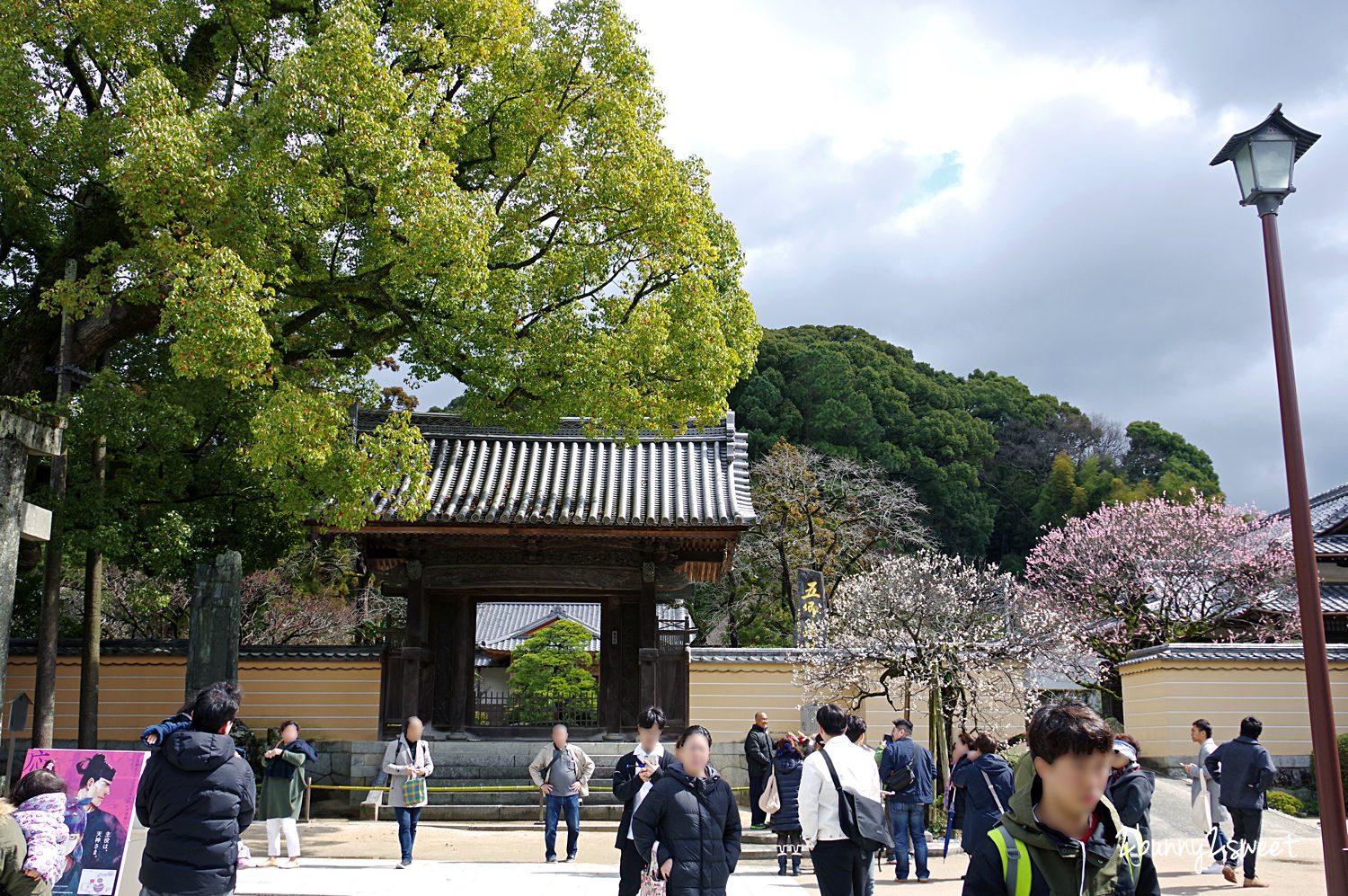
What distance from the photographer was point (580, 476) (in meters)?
15.3

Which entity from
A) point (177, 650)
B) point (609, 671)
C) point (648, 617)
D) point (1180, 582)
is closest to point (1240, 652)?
point (1180, 582)

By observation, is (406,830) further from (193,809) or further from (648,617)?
(648,617)

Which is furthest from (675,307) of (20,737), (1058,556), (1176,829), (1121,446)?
(1121,446)

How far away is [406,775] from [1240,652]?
A: 483 inches

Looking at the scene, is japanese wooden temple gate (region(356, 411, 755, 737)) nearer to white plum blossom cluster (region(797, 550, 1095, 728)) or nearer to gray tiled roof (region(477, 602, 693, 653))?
white plum blossom cluster (region(797, 550, 1095, 728))

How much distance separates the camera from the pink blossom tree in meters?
19.7

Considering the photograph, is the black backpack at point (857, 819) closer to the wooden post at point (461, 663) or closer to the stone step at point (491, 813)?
the stone step at point (491, 813)

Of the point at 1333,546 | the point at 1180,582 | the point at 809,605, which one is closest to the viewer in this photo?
the point at 809,605

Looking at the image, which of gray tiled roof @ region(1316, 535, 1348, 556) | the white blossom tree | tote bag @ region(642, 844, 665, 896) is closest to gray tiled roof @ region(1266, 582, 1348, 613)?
gray tiled roof @ region(1316, 535, 1348, 556)

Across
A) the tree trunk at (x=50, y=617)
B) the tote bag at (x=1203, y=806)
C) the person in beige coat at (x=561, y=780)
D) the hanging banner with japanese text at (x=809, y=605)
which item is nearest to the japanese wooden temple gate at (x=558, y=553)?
the hanging banner with japanese text at (x=809, y=605)

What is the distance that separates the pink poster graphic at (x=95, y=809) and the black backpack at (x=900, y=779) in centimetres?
633

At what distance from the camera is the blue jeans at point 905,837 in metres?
9.27

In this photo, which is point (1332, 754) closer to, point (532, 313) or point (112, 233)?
point (532, 313)

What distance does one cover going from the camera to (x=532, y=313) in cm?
1134
